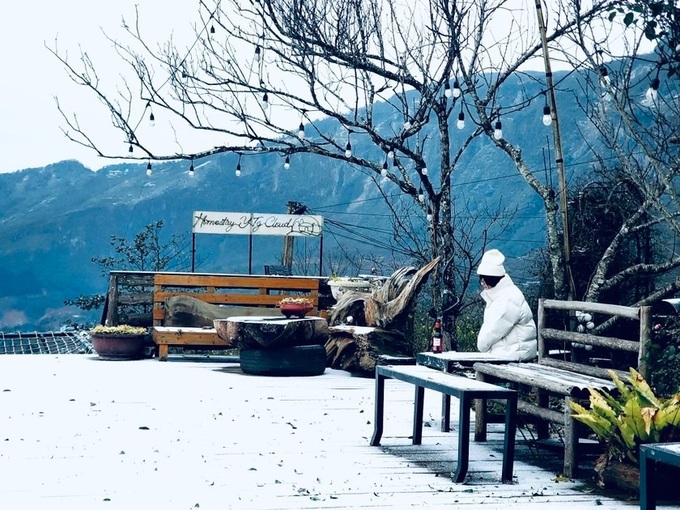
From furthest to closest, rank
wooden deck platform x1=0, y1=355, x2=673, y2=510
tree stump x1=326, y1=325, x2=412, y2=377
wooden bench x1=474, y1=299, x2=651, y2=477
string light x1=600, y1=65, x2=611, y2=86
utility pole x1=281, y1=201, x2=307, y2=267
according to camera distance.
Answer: utility pole x1=281, y1=201, x2=307, y2=267, tree stump x1=326, y1=325, x2=412, y2=377, string light x1=600, y1=65, x2=611, y2=86, wooden bench x1=474, y1=299, x2=651, y2=477, wooden deck platform x1=0, y1=355, x2=673, y2=510

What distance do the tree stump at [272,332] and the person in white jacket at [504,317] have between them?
404cm

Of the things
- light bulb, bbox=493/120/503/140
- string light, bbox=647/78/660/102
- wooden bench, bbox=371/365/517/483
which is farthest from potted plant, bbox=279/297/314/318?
string light, bbox=647/78/660/102

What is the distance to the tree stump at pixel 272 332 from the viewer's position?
34.8 feet

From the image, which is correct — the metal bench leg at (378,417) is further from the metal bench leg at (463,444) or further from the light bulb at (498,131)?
the light bulb at (498,131)

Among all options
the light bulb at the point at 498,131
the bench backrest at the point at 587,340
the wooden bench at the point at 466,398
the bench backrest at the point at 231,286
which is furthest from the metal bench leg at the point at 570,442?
the bench backrest at the point at 231,286

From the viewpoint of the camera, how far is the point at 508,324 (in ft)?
22.3

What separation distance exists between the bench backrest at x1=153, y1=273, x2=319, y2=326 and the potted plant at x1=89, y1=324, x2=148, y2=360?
2.34 ft

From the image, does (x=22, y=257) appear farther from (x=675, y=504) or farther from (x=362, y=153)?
(x=675, y=504)

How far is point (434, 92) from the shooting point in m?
12.3

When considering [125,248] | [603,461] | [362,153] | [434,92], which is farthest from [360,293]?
[362,153]

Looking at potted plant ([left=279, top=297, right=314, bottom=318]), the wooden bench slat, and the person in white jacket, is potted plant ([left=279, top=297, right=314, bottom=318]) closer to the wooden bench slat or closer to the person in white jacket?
the person in white jacket

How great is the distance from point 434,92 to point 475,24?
94 centimetres

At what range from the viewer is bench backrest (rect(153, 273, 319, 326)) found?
513 inches

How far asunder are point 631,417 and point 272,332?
604 cm
